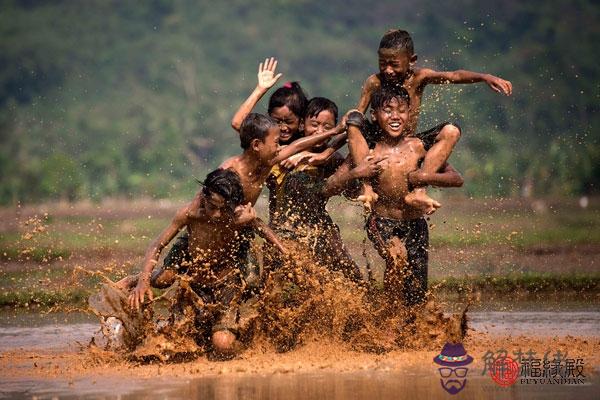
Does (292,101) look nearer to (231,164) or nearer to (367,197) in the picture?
(231,164)

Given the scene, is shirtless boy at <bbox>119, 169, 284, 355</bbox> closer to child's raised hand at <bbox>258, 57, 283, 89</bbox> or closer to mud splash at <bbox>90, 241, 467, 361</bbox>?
mud splash at <bbox>90, 241, 467, 361</bbox>

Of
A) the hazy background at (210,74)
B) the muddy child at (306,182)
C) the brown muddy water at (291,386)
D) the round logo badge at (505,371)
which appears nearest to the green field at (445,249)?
the muddy child at (306,182)

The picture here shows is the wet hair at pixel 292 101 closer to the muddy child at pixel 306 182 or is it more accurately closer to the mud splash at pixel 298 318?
the muddy child at pixel 306 182

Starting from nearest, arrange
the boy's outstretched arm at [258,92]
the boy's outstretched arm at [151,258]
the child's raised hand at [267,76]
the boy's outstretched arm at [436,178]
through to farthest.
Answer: the boy's outstretched arm at [151,258] < the boy's outstretched arm at [436,178] < the boy's outstretched arm at [258,92] < the child's raised hand at [267,76]

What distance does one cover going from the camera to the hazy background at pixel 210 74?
3269cm

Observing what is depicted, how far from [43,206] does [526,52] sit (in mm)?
16783

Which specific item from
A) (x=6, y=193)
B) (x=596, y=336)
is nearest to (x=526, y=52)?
(x=6, y=193)

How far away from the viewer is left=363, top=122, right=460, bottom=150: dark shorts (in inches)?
353

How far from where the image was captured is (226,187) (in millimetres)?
8422

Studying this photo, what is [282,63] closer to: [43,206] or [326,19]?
[326,19]

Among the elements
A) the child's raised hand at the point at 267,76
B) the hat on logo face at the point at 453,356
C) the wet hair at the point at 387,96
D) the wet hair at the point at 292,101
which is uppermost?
the child's raised hand at the point at 267,76

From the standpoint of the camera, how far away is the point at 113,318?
347 inches

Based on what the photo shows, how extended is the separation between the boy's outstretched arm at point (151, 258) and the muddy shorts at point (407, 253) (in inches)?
48.2

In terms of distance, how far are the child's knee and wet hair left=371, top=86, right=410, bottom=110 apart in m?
0.29
